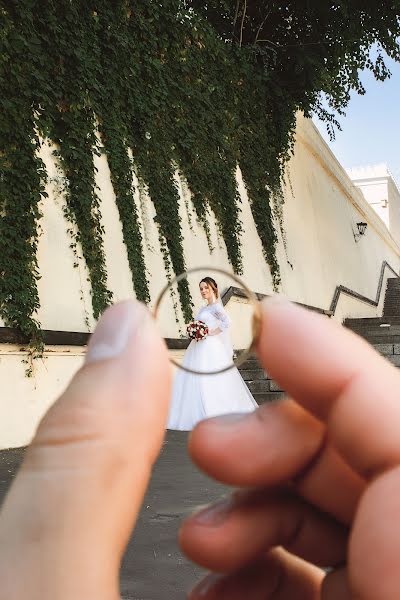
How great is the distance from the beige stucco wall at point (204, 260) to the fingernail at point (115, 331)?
16.3 feet

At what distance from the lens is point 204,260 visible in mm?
9117

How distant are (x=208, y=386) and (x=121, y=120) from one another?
10.8 ft

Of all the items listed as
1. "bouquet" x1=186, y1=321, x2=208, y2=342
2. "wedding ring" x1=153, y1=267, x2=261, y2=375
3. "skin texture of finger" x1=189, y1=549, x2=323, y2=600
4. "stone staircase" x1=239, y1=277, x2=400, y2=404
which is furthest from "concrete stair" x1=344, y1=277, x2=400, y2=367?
"skin texture of finger" x1=189, y1=549, x2=323, y2=600

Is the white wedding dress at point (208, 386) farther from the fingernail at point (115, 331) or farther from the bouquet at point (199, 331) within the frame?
the fingernail at point (115, 331)

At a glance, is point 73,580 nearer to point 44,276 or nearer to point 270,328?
point 270,328

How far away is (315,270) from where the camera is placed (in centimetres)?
1452

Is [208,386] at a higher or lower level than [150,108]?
lower

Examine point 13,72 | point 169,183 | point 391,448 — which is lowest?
point 391,448

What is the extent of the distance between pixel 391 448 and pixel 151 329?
0.26 metres

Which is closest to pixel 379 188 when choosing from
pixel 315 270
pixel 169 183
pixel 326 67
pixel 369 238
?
pixel 369 238

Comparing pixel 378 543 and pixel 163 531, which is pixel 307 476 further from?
pixel 163 531

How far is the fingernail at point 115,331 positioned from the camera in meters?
0.62

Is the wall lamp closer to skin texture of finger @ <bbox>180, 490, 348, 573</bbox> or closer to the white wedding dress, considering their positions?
the white wedding dress

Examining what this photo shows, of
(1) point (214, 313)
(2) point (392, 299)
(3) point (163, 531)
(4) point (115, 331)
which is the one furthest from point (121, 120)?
(2) point (392, 299)
